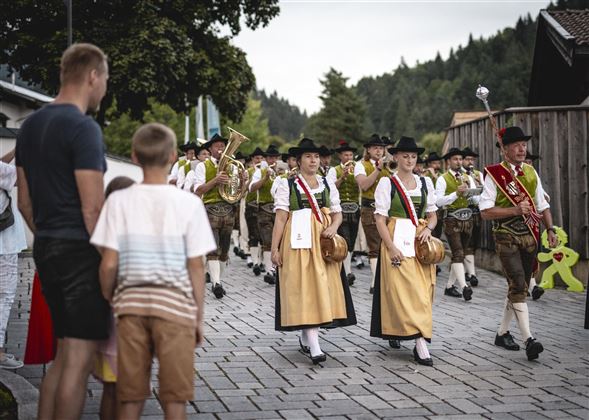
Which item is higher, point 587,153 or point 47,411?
point 587,153

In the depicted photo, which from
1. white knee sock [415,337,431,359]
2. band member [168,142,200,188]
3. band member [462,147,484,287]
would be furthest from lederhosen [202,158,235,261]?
white knee sock [415,337,431,359]

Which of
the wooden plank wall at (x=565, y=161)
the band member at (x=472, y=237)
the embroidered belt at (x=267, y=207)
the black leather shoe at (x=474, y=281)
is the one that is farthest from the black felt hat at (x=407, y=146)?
the embroidered belt at (x=267, y=207)

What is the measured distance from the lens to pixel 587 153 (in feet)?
42.7

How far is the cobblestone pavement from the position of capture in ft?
18.0

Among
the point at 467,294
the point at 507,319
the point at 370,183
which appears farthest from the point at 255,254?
the point at 507,319

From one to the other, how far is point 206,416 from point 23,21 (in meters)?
21.7

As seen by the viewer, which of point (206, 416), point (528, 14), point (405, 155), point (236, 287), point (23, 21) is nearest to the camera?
point (206, 416)

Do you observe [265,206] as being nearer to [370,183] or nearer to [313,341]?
[370,183]

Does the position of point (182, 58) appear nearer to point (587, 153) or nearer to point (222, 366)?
point (587, 153)

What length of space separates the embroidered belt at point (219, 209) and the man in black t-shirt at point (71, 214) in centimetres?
782

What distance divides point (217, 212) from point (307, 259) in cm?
485

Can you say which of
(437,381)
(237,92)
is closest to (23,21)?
(237,92)

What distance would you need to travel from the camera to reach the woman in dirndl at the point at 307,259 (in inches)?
285

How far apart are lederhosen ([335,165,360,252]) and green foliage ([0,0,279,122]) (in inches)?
444
